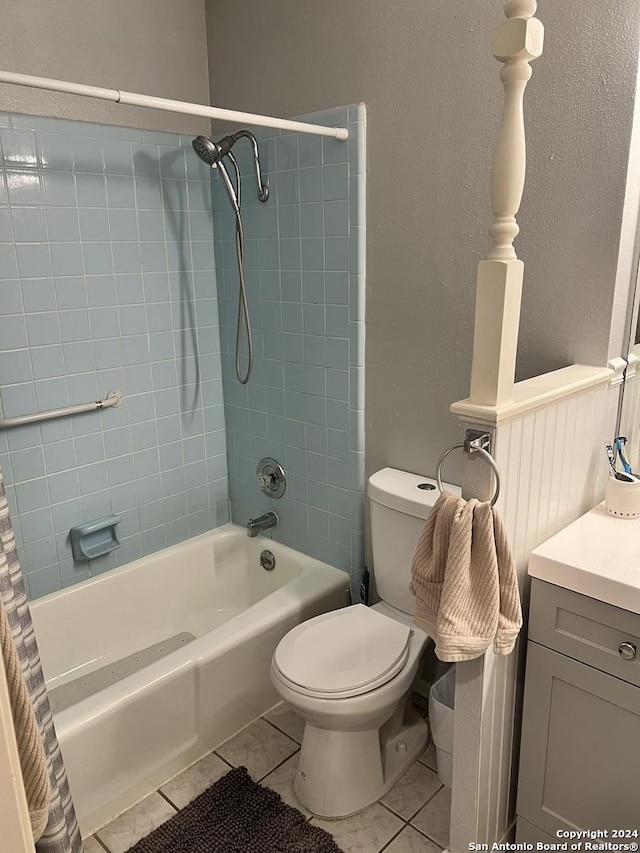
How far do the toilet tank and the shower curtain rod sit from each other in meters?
1.09

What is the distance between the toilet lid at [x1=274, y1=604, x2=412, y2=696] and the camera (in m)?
1.71

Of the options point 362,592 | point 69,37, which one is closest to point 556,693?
point 362,592

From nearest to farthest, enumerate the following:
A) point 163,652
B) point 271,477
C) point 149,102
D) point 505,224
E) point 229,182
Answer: point 505,224
point 149,102
point 229,182
point 163,652
point 271,477

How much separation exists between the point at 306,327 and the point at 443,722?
134 cm

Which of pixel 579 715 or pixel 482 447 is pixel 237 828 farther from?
pixel 482 447

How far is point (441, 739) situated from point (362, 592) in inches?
23.5

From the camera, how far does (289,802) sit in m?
1.87

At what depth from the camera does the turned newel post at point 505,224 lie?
1.12 meters

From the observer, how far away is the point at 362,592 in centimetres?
233

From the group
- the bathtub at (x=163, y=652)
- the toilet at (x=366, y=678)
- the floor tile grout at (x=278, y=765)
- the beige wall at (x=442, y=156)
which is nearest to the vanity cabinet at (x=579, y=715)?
the toilet at (x=366, y=678)

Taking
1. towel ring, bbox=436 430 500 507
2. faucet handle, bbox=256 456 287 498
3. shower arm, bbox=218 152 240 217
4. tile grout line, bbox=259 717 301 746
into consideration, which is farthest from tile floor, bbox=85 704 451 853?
shower arm, bbox=218 152 240 217

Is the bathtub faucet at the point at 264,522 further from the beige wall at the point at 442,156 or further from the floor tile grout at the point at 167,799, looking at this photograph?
the floor tile grout at the point at 167,799

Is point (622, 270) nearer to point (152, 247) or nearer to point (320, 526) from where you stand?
point (320, 526)

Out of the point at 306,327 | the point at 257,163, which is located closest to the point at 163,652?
the point at 306,327
